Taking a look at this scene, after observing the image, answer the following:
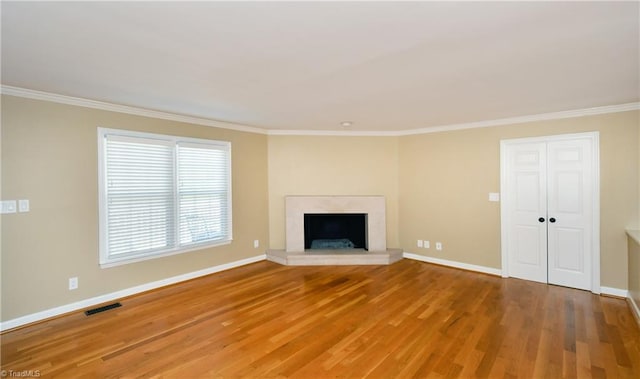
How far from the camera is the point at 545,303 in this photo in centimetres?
362

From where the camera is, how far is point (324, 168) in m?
5.69

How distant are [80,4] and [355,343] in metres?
3.07

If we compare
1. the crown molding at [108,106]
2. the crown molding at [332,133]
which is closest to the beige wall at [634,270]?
the crown molding at [332,133]

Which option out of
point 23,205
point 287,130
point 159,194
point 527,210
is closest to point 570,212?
point 527,210

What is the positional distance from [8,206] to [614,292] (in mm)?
6937

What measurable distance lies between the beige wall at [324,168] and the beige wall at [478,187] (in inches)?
15.3

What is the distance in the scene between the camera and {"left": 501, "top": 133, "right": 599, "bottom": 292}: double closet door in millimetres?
3965

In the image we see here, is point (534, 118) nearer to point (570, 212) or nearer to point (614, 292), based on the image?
point (570, 212)

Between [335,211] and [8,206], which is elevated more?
[8,206]

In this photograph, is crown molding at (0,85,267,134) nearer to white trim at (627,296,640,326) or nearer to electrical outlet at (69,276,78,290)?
electrical outlet at (69,276,78,290)

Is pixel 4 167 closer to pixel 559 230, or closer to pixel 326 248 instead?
pixel 326 248

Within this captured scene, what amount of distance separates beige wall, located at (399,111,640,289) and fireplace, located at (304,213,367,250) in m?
0.80

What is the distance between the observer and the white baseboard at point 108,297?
309 centimetres

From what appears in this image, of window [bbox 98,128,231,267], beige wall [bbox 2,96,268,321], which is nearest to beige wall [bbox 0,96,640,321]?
beige wall [bbox 2,96,268,321]
